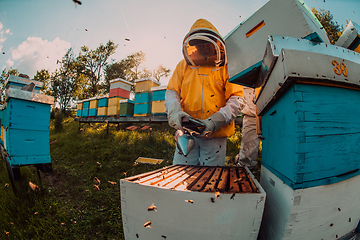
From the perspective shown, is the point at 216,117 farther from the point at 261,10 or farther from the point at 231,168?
the point at 261,10

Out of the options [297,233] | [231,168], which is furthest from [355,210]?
[231,168]

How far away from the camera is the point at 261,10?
110 centimetres

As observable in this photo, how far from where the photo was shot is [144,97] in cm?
593

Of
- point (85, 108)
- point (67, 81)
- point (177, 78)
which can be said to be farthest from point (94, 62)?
point (177, 78)

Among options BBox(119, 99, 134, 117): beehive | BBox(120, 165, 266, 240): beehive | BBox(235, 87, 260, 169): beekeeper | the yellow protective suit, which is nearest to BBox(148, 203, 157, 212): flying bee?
BBox(120, 165, 266, 240): beehive

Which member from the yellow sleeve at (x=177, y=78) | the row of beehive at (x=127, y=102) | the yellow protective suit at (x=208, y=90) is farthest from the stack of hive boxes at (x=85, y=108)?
the yellow protective suit at (x=208, y=90)

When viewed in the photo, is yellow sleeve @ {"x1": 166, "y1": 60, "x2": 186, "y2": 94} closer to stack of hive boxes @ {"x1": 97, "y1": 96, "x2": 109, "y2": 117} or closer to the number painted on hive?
the number painted on hive

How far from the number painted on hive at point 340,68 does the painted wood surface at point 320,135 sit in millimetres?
73

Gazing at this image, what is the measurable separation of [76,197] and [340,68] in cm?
345

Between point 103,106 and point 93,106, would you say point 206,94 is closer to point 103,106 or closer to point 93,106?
point 103,106

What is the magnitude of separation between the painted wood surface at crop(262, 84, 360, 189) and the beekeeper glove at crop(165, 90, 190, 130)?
106cm

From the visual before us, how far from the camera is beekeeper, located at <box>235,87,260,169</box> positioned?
10.4 ft

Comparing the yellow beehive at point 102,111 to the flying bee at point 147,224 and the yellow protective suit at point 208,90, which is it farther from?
the flying bee at point 147,224

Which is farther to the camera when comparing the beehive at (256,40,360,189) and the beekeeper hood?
the beekeeper hood
